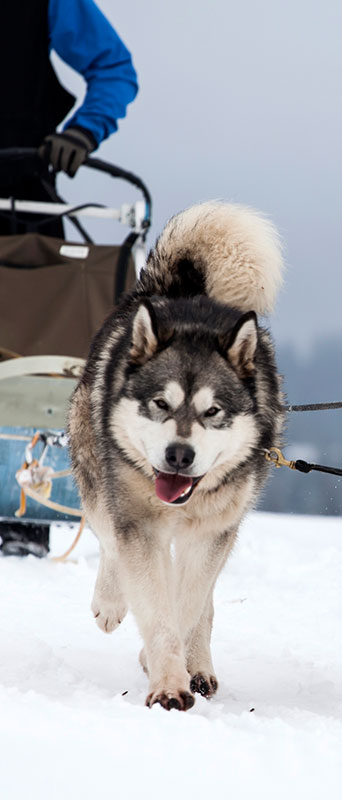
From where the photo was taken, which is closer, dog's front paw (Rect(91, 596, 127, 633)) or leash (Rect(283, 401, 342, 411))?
leash (Rect(283, 401, 342, 411))

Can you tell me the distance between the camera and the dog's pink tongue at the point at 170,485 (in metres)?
1.82

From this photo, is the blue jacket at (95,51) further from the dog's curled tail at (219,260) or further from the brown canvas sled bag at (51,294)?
the dog's curled tail at (219,260)

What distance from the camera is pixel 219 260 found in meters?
2.23

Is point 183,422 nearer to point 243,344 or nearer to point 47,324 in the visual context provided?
point 243,344

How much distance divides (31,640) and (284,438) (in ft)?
2.80

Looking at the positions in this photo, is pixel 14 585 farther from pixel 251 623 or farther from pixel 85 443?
pixel 85 443

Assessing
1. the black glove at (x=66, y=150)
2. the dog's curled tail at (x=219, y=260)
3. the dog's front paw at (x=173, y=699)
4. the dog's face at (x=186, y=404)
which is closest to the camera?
the dog's front paw at (x=173, y=699)

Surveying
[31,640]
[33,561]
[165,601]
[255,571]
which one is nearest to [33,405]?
[33,561]

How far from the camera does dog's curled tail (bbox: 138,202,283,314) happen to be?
224cm

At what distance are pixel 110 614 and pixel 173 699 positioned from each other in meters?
0.78

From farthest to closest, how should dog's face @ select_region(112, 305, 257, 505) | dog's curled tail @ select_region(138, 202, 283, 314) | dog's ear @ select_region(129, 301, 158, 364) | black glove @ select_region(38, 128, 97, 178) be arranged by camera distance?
black glove @ select_region(38, 128, 97, 178)
dog's curled tail @ select_region(138, 202, 283, 314)
dog's ear @ select_region(129, 301, 158, 364)
dog's face @ select_region(112, 305, 257, 505)

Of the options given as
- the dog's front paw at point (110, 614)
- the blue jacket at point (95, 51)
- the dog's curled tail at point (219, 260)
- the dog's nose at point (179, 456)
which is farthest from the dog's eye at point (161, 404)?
the blue jacket at point (95, 51)

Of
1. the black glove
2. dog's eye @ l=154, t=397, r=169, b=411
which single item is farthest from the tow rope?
the black glove

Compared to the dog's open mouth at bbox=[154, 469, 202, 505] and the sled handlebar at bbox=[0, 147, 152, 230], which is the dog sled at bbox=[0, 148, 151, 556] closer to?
the sled handlebar at bbox=[0, 147, 152, 230]
